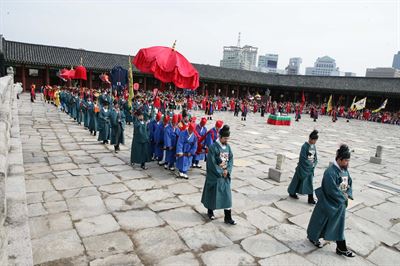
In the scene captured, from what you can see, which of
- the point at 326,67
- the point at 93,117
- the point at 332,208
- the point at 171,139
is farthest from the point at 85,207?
the point at 326,67

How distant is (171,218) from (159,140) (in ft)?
10.7

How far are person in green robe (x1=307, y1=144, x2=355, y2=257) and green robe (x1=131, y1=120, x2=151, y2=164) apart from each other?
459cm

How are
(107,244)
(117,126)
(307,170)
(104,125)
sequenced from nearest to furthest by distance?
(107,244), (307,170), (117,126), (104,125)

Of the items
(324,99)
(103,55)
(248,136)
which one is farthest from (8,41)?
(324,99)

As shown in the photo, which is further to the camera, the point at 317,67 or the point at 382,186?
the point at 317,67

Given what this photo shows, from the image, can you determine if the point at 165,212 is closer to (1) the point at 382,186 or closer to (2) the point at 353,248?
(2) the point at 353,248

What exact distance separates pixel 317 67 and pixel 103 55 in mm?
191041

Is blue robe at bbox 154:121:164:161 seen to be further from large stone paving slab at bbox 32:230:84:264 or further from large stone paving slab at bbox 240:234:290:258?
large stone paving slab at bbox 240:234:290:258

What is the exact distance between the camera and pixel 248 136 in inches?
563

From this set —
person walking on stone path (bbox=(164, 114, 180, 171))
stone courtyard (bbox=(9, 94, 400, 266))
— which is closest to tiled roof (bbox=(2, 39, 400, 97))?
stone courtyard (bbox=(9, 94, 400, 266))

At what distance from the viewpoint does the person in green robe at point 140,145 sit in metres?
7.45

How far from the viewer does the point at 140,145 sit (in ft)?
24.4

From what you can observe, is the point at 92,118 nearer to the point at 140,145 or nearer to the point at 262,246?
the point at 140,145

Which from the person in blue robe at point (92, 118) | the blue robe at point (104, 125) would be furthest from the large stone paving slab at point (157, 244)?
the person in blue robe at point (92, 118)
